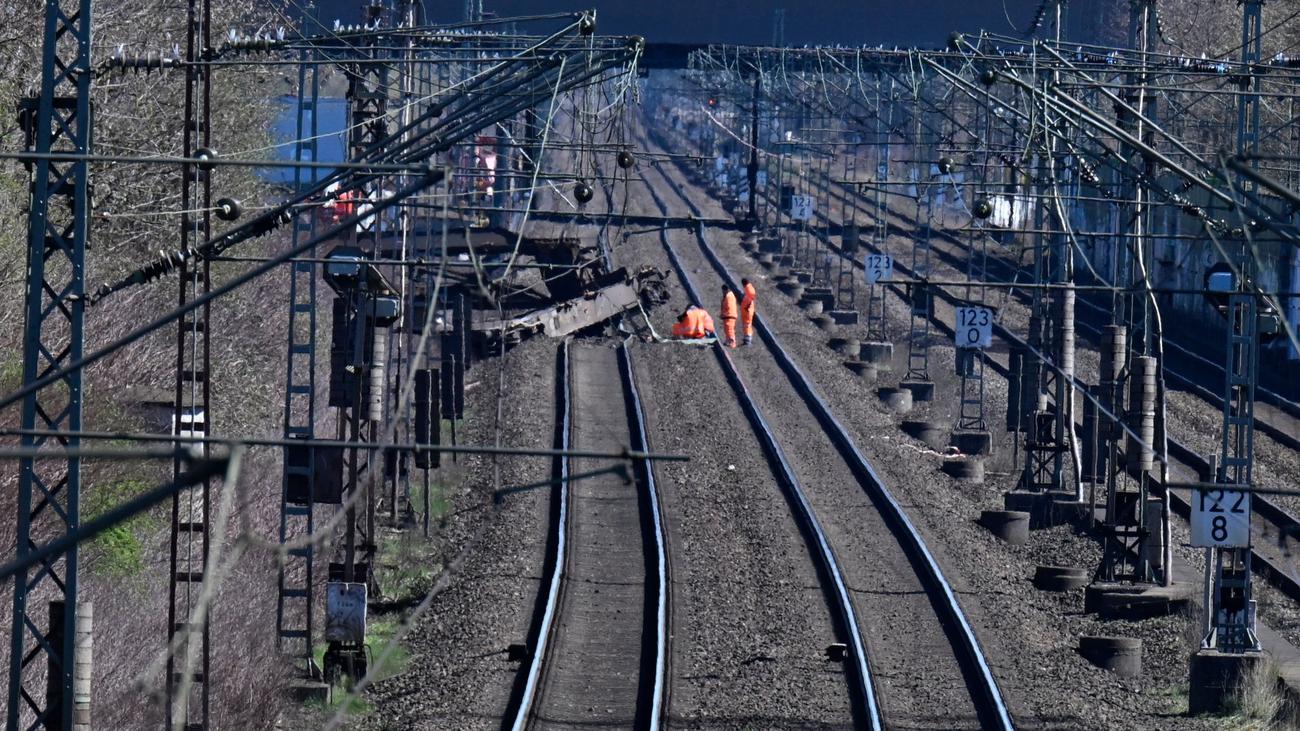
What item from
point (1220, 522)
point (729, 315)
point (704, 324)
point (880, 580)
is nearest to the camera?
point (1220, 522)

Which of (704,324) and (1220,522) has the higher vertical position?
(704,324)

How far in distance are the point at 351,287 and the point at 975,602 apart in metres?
6.64

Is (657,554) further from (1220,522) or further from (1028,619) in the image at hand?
(1220,522)

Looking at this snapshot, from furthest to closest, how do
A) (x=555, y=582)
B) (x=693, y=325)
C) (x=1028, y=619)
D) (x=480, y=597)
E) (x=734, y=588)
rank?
(x=693, y=325) < (x=734, y=588) < (x=555, y=582) < (x=480, y=597) < (x=1028, y=619)

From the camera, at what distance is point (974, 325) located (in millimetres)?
21547

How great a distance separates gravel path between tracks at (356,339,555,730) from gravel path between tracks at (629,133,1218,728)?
4085 mm

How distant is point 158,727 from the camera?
12570 mm

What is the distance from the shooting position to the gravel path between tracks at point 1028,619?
1282 centimetres

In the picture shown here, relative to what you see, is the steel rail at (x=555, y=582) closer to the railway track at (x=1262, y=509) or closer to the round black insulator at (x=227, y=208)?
the round black insulator at (x=227, y=208)

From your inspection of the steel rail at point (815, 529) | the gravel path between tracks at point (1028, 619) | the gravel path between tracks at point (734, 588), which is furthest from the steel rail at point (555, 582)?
the gravel path between tracks at point (1028, 619)

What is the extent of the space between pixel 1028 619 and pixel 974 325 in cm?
686

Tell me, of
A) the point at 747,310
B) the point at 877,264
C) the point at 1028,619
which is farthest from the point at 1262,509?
the point at 747,310

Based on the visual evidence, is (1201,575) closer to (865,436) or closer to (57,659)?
(865,436)

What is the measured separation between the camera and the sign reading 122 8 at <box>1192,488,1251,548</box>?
13.1 meters
